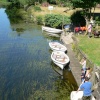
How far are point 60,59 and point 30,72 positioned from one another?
3.95 metres

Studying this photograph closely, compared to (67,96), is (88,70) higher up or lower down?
higher up

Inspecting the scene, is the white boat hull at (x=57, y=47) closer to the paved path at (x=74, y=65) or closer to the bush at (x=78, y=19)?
the paved path at (x=74, y=65)

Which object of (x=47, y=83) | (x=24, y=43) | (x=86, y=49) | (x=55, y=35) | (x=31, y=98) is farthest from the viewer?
(x=55, y=35)

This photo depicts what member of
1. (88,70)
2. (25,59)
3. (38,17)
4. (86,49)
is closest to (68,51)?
(86,49)

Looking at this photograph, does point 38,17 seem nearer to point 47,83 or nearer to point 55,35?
point 55,35

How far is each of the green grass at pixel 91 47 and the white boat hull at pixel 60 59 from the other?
2.58 meters

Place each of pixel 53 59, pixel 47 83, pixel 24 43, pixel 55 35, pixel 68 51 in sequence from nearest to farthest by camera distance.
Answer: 1. pixel 47 83
2. pixel 53 59
3. pixel 68 51
4. pixel 24 43
5. pixel 55 35

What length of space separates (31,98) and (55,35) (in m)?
25.4

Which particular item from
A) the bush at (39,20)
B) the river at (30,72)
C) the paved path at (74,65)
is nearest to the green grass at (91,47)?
the paved path at (74,65)

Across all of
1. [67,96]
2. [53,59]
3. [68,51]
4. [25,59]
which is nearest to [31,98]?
[67,96]

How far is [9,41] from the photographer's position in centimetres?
3969

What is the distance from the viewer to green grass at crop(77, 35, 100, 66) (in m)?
27.4

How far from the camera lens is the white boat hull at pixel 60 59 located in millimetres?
27234

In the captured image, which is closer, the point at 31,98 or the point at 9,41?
the point at 31,98
